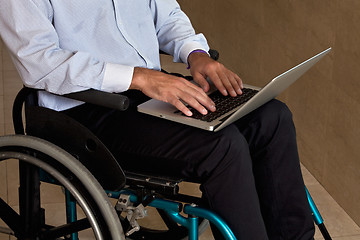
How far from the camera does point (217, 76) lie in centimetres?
179

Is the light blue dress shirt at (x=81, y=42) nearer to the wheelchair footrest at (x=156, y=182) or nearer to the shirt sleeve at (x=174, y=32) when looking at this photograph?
the shirt sleeve at (x=174, y=32)

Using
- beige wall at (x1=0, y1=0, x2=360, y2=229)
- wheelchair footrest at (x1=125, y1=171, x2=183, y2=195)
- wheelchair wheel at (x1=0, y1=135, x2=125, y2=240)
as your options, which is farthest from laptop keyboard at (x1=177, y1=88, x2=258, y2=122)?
beige wall at (x1=0, y1=0, x2=360, y2=229)

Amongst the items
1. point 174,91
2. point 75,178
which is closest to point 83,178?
point 75,178

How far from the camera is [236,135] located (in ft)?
5.03

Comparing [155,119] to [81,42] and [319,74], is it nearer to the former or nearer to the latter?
[81,42]

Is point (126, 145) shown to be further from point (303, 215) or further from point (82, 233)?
point (82, 233)

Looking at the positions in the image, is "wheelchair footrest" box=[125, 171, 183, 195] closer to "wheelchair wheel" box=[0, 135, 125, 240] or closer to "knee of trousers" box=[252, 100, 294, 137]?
"wheelchair wheel" box=[0, 135, 125, 240]

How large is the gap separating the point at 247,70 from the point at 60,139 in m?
2.14

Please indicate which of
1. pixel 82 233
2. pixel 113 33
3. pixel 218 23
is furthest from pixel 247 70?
pixel 113 33

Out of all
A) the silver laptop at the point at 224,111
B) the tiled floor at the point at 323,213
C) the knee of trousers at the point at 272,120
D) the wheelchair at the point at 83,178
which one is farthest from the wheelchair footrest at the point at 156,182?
the tiled floor at the point at 323,213

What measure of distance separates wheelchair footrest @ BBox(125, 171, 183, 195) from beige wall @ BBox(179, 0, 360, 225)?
3.27 ft

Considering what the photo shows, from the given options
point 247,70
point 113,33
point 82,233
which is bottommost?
point 82,233

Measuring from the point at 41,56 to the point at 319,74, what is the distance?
1.33m

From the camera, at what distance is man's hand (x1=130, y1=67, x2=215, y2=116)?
1569 millimetres
